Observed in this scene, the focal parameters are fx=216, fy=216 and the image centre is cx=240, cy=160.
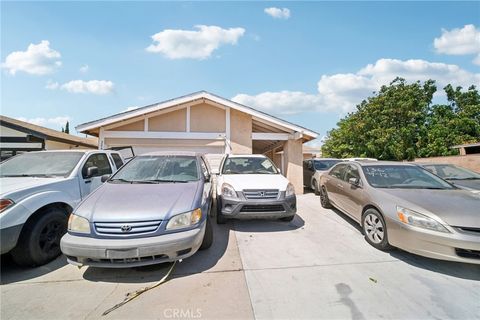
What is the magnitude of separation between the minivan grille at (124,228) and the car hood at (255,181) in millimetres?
Answer: 2229

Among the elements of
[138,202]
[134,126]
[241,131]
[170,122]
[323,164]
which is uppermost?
[170,122]

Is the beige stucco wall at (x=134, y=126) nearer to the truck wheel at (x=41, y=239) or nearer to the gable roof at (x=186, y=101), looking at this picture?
the gable roof at (x=186, y=101)

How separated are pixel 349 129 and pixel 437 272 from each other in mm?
20327

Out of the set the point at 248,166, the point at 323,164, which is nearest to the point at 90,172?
the point at 248,166

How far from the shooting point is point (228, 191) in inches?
188

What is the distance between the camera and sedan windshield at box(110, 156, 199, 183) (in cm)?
400

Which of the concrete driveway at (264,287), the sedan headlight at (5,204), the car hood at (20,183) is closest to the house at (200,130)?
the car hood at (20,183)

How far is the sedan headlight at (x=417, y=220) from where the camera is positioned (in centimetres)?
310

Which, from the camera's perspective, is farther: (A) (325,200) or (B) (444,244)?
(A) (325,200)

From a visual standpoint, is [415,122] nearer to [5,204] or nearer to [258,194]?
[258,194]

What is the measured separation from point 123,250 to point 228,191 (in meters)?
2.47

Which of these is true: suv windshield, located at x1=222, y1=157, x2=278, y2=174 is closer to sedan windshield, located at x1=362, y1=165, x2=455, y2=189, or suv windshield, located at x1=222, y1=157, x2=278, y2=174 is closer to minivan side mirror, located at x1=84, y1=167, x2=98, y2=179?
sedan windshield, located at x1=362, y1=165, x2=455, y2=189

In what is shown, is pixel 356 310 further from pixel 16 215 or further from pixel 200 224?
pixel 16 215

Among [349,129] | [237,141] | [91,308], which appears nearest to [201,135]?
[237,141]
